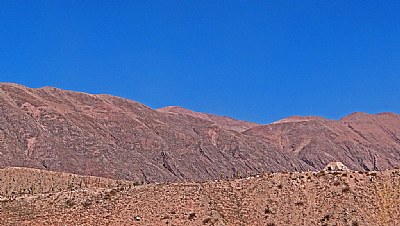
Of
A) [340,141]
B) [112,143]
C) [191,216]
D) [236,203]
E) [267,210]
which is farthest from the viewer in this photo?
[340,141]

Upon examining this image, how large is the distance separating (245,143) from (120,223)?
9455 centimetres

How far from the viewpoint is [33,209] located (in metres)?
33.1

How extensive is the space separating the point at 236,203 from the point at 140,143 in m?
73.1

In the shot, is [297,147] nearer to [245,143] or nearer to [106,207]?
[245,143]

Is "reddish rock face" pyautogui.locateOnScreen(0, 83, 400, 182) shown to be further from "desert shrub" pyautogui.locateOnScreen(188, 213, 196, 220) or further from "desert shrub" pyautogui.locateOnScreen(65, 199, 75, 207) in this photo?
"desert shrub" pyautogui.locateOnScreen(188, 213, 196, 220)

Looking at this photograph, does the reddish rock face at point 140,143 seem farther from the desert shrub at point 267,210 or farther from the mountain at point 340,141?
the desert shrub at point 267,210

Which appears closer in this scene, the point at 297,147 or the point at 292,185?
the point at 292,185

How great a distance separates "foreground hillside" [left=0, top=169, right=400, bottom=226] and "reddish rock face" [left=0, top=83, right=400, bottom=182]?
45.1 metres

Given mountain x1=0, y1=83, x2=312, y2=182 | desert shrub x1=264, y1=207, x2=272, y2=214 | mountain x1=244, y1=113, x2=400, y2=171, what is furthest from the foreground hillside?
mountain x1=244, y1=113, x2=400, y2=171

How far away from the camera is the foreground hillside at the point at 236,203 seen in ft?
101

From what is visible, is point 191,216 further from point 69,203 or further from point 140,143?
point 140,143

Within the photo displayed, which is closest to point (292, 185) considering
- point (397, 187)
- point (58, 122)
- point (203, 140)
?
point (397, 187)

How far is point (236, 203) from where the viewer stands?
3222cm

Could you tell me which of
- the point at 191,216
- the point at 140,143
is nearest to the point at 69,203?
the point at 191,216
